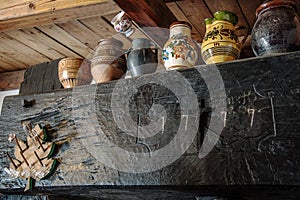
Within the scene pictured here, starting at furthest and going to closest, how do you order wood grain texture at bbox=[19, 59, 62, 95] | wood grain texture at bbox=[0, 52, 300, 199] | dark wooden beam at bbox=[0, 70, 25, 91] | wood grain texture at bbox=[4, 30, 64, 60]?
dark wooden beam at bbox=[0, 70, 25, 91], wood grain texture at bbox=[4, 30, 64, 60], wood grain texture at bbox=[19, 59, 62, 95], wood grain texture at bbox=[0, 52, 300, 199]

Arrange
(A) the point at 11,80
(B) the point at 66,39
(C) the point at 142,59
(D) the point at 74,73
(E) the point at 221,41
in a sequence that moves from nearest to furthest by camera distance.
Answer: (E) the point at 221,41, (C) the point at 142,59, (D) the point at 74,73, (B) the point at 66,39, (A) the point at 11,80

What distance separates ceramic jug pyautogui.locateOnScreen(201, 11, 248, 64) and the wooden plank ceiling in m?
0.23

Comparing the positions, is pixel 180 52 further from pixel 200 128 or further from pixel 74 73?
pixel 74 73

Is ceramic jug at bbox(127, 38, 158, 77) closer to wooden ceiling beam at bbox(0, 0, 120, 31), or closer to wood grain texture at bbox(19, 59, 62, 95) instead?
wooden ceiling beam at bbox(0, 0, 120, 31)

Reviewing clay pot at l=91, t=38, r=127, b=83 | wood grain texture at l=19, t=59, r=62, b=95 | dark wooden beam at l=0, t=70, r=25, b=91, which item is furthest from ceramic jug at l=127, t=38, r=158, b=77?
dark wooden beam at l=0, t=70, r=25, b=91

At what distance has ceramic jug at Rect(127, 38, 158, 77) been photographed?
1113 mm

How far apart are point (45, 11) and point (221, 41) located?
2.26 ft

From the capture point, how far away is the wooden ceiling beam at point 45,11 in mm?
1289

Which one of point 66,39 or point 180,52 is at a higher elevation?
point 66,39

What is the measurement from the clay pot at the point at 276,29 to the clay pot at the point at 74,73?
1.89 feet

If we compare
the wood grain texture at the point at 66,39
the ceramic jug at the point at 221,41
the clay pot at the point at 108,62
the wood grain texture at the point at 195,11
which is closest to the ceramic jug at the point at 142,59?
→ the clay pot at the point at 108,62

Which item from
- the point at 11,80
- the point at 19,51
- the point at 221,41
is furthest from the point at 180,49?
the point at 11,80

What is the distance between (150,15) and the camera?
1.16m

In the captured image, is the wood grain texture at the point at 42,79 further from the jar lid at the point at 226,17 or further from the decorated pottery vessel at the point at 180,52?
the jar lid at the point at 226,17
